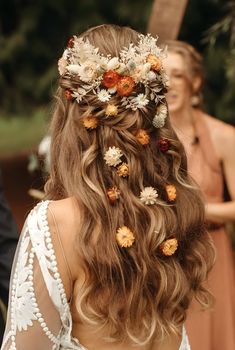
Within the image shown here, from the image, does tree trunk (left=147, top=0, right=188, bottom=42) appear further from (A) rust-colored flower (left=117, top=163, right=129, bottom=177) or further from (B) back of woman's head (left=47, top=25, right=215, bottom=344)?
(A) rust-colored flower (left=117, top=163, right=129, bottom=177)

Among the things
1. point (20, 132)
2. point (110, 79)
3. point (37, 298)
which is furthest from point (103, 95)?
point (20, 132)

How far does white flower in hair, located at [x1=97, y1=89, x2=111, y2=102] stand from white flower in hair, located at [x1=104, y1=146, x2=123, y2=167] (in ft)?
0.52

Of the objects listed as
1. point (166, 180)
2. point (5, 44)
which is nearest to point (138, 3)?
point (5, 44)

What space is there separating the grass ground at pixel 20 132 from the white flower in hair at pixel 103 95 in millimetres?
16926

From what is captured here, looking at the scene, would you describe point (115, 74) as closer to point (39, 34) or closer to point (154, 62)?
point (154, 62)

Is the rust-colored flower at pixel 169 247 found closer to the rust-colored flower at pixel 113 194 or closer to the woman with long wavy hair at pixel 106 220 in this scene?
the woman with long wavy hair at pixel 106 220

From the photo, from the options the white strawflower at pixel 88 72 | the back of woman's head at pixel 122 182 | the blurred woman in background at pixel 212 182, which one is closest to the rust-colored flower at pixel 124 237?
the back of woman's head at pixel 122 182

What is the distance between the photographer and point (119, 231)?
2.87 m

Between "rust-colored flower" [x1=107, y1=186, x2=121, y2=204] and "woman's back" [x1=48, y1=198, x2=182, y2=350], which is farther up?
"rust-colored flower" [x1=107, y1=186, x2=121, y2=204]

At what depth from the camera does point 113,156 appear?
2.87 metres

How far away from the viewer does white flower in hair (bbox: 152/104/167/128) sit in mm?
2982

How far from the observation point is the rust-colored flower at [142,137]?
2.92m

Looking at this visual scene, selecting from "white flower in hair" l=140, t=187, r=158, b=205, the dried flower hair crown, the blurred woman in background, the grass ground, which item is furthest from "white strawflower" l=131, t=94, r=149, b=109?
the grass ground

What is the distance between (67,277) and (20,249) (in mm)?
182
